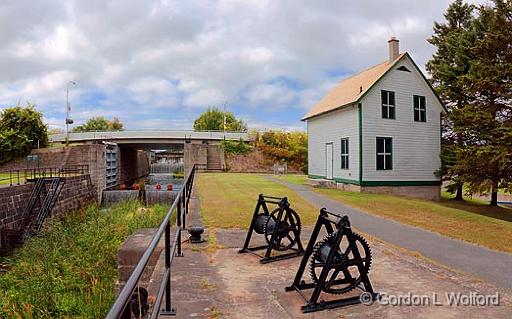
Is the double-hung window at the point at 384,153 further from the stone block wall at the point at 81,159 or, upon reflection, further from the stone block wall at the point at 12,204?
the stone block wall at the point at 81,159

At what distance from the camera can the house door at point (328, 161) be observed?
23.9 meters

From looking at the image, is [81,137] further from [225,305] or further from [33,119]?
[225,305]

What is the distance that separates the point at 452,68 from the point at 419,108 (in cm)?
321

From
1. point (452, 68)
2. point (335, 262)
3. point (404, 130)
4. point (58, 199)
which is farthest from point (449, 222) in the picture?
point (58, 199)

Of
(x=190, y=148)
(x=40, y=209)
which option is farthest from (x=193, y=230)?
(x=190, y=148)

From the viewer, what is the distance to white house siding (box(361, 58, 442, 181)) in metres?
20.8

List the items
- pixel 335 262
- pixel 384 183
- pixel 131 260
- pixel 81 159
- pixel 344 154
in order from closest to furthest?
pixel 335 262 < pixel 131 260 < pixel 384 183 < pixel 344 154 < pixel 81 159

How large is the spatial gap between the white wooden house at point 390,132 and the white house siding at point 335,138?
0.05 m

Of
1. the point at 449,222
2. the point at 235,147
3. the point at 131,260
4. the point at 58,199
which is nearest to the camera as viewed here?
the point at 131,260

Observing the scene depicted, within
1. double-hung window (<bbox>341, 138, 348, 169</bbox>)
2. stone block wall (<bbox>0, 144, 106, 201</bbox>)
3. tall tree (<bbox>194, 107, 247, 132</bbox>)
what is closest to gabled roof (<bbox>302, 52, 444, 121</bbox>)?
double-hung window (<bbox>341, 138, 348, 169</bbox>)

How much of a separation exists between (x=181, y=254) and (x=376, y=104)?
649 inches

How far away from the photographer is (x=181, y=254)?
22.2ft

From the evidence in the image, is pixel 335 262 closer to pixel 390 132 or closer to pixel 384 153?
pixel 384 153

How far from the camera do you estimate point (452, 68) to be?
2300cm
